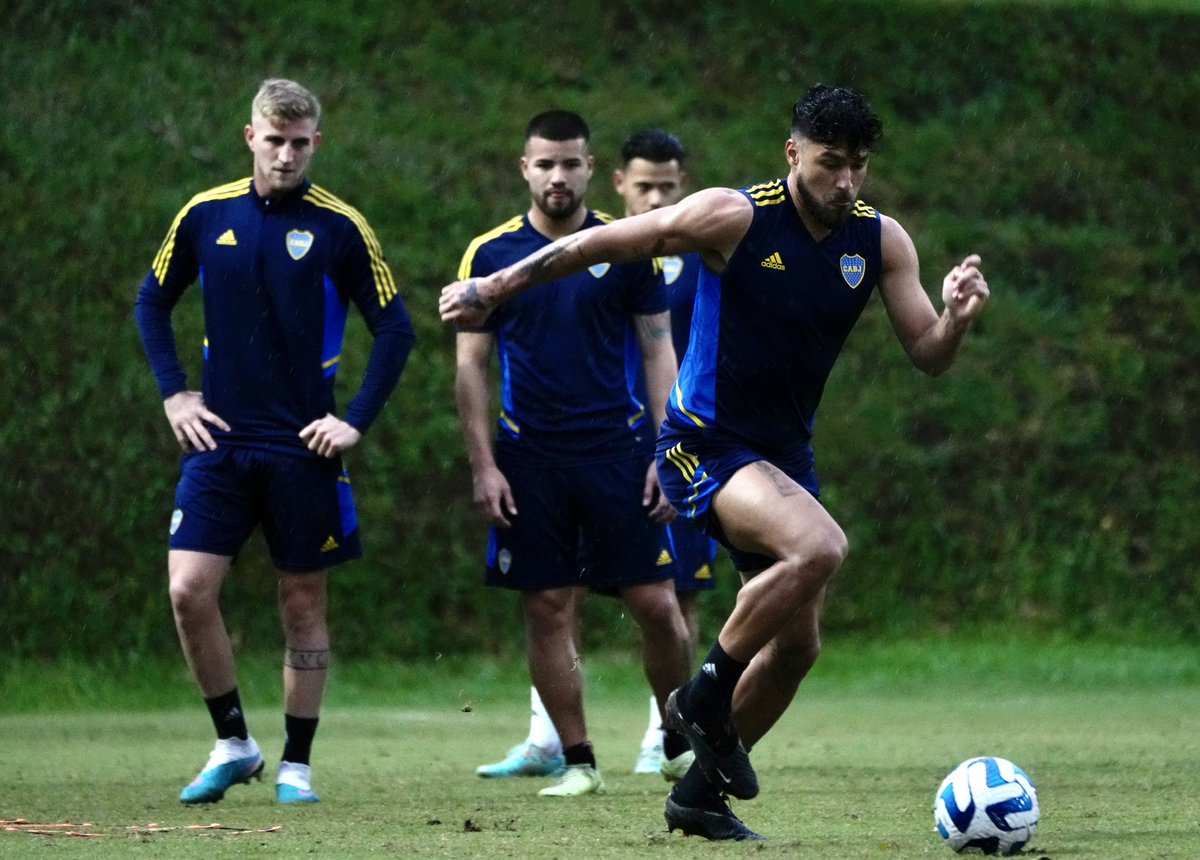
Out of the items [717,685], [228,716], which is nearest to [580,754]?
[228,716]

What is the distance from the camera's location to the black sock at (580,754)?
7.87m

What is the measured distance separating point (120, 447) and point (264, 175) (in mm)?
8001

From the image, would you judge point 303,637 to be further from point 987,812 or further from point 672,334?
point 987,812

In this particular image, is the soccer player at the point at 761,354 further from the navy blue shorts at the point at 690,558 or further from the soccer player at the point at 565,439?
the navy blue shorts at the point at 690,558

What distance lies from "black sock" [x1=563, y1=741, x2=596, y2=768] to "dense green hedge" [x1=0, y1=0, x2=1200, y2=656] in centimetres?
715

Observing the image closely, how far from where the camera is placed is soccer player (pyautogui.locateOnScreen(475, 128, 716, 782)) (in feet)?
28.9

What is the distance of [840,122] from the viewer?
6.04m

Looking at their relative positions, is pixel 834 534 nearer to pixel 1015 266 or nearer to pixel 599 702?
pixel 599 702

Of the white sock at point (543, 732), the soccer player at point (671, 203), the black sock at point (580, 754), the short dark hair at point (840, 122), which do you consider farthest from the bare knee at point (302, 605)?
the short dark hair at point (840, 122)

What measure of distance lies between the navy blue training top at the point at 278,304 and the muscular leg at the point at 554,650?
1.10 metres

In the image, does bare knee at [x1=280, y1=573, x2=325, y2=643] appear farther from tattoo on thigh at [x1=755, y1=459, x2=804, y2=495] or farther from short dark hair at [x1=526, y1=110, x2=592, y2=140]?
tattoo on thigh at [x1=755, y1=459, x2=804, y2=495]

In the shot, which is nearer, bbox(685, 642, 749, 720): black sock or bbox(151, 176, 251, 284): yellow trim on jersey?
bbox(685, 642, 749, 720): black sock

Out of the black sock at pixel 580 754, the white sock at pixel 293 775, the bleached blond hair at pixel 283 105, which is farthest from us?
the black sock at pixel 580 754

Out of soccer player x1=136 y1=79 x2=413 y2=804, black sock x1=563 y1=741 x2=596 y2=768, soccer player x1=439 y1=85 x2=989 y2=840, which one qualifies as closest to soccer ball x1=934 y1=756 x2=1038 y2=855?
soccer player x1=439 y1=85 x2=989 y2=840
